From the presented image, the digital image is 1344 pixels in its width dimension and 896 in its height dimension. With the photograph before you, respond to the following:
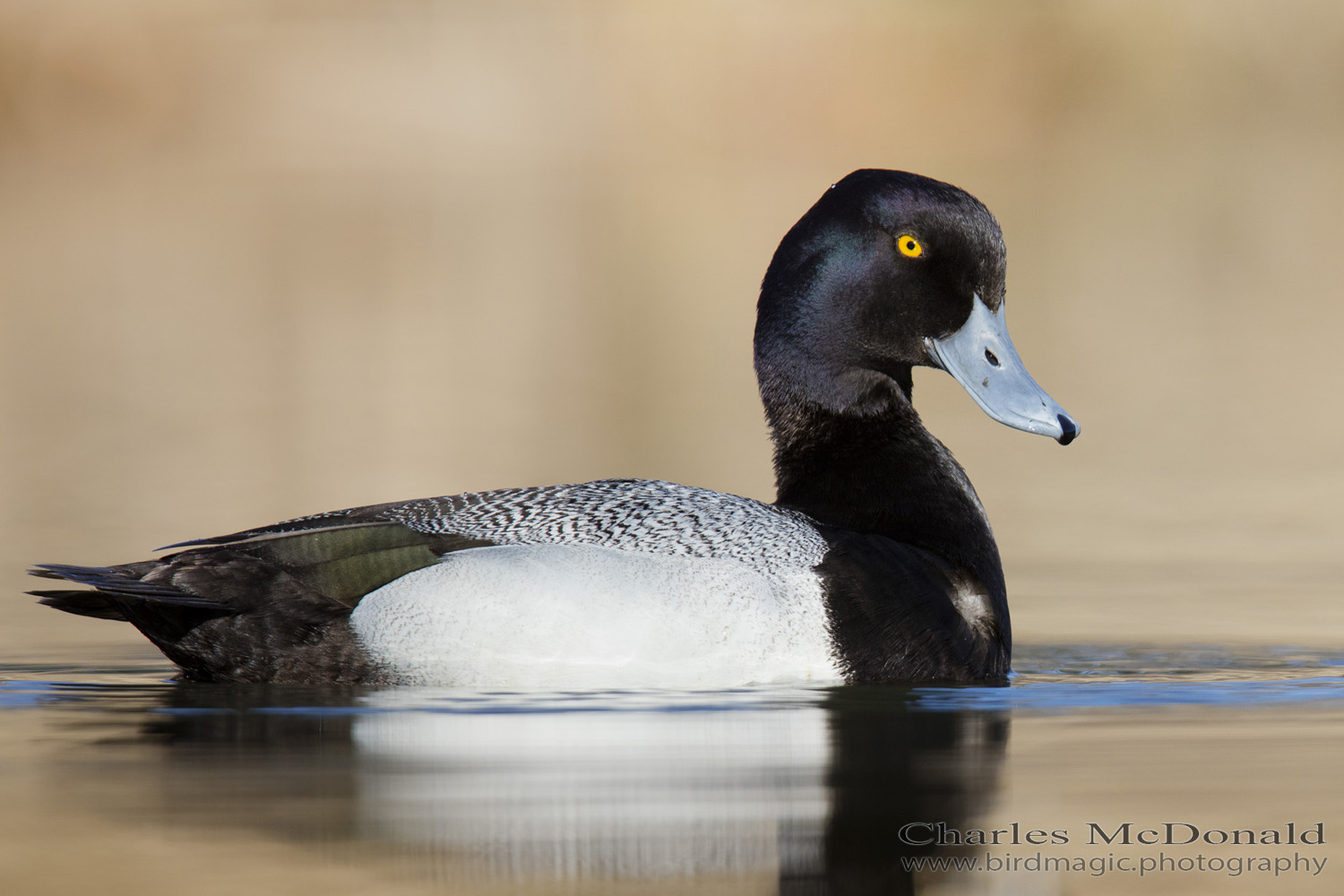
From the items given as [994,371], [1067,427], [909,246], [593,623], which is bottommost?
[593,623]

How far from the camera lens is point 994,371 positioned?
742 centimetres

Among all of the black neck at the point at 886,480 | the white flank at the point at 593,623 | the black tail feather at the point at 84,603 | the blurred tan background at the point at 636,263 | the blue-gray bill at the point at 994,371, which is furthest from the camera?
the blurred tan background at the point at 636,263

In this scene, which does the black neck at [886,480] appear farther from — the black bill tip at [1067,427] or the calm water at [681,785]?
the calm water at [681,785]

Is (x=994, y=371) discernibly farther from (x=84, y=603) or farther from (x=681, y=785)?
(x=84, y=603)

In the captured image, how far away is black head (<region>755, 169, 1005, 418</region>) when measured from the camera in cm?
737

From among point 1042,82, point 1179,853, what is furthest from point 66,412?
point 1042,82

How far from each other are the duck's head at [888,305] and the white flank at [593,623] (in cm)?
145

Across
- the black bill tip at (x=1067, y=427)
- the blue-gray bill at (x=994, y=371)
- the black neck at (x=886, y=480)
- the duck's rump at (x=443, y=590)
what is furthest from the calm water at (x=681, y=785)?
the blue-gray bill at (x=994, y=371)

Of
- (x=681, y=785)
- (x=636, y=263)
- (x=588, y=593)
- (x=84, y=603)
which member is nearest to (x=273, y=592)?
(x=84, y=603)

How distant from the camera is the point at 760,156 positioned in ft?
120

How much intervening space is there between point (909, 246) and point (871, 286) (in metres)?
0.20

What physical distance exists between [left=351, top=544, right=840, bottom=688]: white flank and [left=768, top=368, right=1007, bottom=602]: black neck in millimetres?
849

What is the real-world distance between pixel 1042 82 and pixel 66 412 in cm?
2708

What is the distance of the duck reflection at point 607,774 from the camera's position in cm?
457
